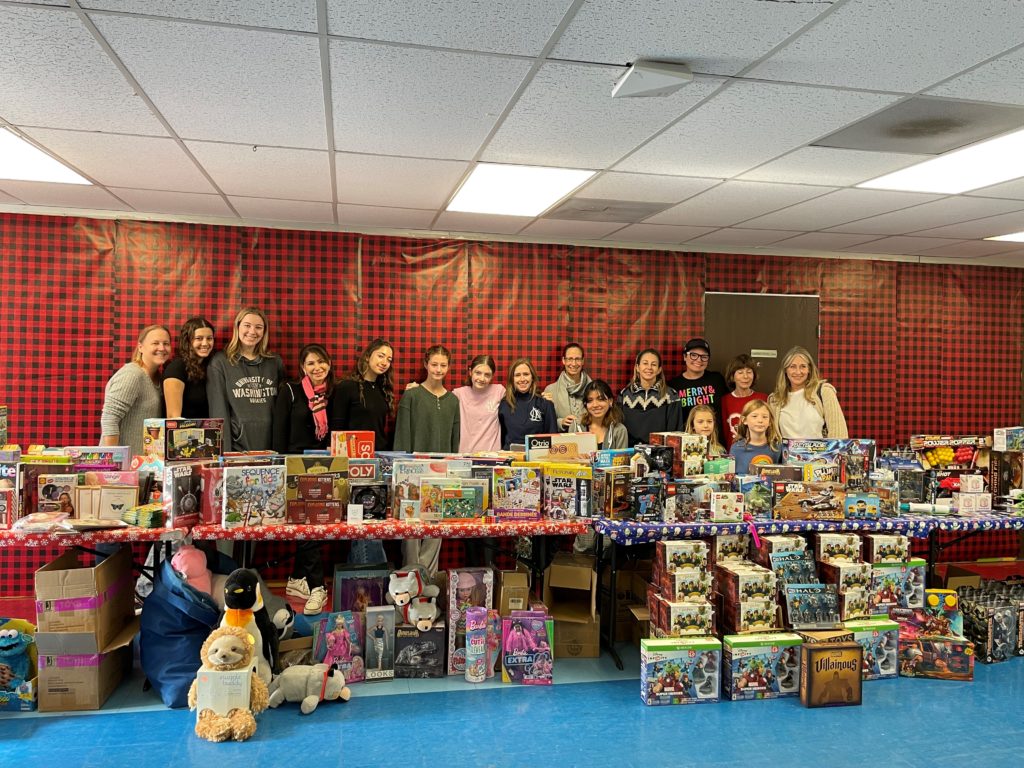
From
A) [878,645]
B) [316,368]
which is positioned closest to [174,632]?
[316,368]

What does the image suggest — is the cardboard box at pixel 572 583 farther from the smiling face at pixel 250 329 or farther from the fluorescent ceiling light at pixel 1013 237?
the fluorescent ceiling light at pixel 1013 237

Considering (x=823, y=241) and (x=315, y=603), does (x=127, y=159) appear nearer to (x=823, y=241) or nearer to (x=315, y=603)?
(x=315, y=603)

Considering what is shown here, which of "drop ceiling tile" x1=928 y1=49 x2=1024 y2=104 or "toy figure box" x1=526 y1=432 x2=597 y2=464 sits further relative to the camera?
"toy figure box" x1=526 y1=432 x2=597 y2=464

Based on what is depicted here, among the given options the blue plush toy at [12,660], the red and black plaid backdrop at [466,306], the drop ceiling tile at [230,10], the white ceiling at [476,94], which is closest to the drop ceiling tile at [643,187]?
the white ceiling at [476,94]

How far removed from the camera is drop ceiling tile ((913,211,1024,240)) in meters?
5.39

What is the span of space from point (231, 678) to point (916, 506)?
4.15 meters

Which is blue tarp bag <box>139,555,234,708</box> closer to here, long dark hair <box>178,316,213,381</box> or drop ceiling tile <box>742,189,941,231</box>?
long dark hair <box>178,316,213,381</box>

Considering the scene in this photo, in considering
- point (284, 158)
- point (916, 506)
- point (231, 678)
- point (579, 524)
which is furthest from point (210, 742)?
point (916, 506)

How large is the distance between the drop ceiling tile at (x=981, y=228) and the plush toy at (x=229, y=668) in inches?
221

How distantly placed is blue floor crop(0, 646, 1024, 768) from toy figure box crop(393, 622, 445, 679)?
0.07 metres

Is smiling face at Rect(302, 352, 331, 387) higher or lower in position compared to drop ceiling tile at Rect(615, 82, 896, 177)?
lower

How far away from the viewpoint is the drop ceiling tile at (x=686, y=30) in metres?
2.31

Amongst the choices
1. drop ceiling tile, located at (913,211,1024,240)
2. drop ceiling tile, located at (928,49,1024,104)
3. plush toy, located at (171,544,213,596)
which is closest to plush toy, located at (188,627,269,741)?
plush toy, located at (171,544,213,596)

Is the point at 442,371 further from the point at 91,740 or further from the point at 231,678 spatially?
the point at 91,740
